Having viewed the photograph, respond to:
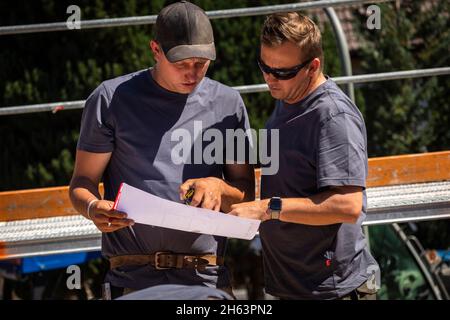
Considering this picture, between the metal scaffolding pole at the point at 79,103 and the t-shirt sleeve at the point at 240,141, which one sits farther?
the metal scaffolding pole at the point at 79,103

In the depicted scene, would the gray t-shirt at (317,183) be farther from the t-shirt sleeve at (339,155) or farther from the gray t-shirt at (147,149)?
the gray t-shirt at (147,149)

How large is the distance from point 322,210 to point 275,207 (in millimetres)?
164

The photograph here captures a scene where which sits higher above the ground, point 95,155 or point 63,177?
point 95,155

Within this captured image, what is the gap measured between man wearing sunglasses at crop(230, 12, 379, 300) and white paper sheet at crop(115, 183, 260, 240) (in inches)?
2.5

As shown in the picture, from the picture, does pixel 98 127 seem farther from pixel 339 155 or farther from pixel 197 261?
pixel 339 155

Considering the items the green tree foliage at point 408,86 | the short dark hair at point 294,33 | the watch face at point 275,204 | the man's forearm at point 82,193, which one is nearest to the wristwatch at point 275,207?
the watch face at point 275,204

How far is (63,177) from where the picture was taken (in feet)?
22.8

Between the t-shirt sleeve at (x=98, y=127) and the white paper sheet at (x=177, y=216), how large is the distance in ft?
1.32

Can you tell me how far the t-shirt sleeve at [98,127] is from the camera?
3.47 m

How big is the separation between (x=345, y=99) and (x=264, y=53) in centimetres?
34

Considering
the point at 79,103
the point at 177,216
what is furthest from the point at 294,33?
the point at 79,103

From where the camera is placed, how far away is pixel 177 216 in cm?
318
